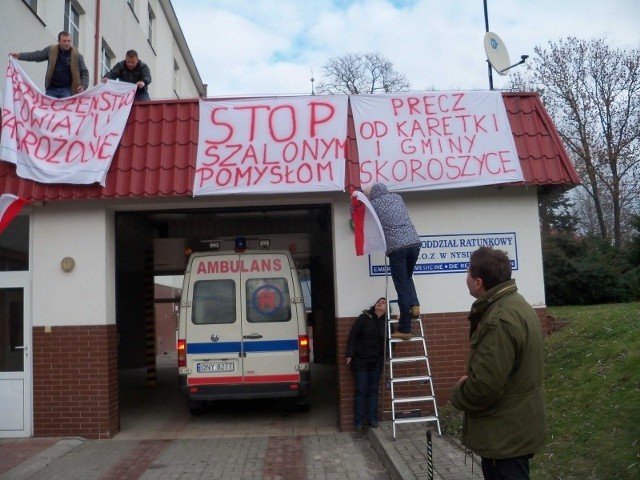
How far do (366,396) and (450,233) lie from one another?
8.33 feet

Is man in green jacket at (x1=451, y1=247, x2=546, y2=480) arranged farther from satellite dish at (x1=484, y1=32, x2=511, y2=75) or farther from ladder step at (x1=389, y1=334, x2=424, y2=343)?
satellite dish at (x1=484, y1=32, x2=511, y2=75)

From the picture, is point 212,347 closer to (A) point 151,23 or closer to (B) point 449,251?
(B) point 449,251

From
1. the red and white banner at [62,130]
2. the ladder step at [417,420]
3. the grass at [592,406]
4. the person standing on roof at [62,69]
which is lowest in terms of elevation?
the ladder step at [417,420]

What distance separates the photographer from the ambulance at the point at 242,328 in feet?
34.5

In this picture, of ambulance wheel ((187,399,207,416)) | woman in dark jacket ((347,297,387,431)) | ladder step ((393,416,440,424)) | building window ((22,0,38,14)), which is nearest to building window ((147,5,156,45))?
building window ((22,0,38,14))

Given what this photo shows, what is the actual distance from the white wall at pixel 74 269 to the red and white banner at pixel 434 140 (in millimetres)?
3827

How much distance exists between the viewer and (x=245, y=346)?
34.8ft

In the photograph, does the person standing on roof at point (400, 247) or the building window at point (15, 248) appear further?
the building window at point (15, 248)

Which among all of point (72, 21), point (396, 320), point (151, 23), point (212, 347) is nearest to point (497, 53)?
point (396, 320)

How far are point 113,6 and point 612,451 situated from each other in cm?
1996

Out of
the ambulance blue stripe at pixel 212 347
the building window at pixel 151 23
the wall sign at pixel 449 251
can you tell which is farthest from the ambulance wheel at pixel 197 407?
the building window at pixel 151 23

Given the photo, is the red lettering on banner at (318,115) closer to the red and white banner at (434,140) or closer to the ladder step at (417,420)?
the red and white banner at (434,140)

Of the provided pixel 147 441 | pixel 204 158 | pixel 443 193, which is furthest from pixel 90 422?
pixel 443 193

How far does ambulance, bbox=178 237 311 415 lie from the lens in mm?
10516
